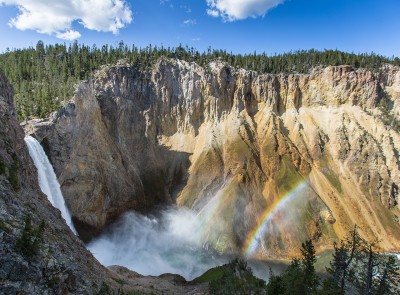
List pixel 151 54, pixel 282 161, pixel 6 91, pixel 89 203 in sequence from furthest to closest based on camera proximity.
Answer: pixel 151 54
pixel 282 161
pixel 89 203
pixel 6 91

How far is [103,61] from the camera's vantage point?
77000 mm

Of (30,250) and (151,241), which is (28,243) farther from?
(151,241)

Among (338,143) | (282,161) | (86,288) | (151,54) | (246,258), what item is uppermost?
(151,54)

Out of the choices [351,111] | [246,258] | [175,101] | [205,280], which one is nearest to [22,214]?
[205,280]

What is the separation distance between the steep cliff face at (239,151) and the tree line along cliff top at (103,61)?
4.49 m

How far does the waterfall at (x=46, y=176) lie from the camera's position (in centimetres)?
4344

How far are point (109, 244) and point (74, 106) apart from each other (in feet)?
76.1

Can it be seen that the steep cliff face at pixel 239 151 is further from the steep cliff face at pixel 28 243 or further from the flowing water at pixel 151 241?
the steep cliff face at pixel 28 243

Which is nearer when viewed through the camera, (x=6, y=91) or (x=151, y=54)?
(x=6, y=91)

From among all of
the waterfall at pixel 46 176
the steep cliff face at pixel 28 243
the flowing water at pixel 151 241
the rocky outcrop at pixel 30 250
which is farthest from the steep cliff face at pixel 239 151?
the steep cliff face at pixel 28 243

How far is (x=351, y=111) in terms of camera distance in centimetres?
7738

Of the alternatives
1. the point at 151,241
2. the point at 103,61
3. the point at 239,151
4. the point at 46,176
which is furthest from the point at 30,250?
the point at 103,61

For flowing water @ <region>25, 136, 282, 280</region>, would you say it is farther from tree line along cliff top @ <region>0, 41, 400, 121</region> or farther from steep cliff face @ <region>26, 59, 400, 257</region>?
tree line along cliff top @ <region>0, 41, 400, 121</region>

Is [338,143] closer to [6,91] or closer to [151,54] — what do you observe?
[151,54]
